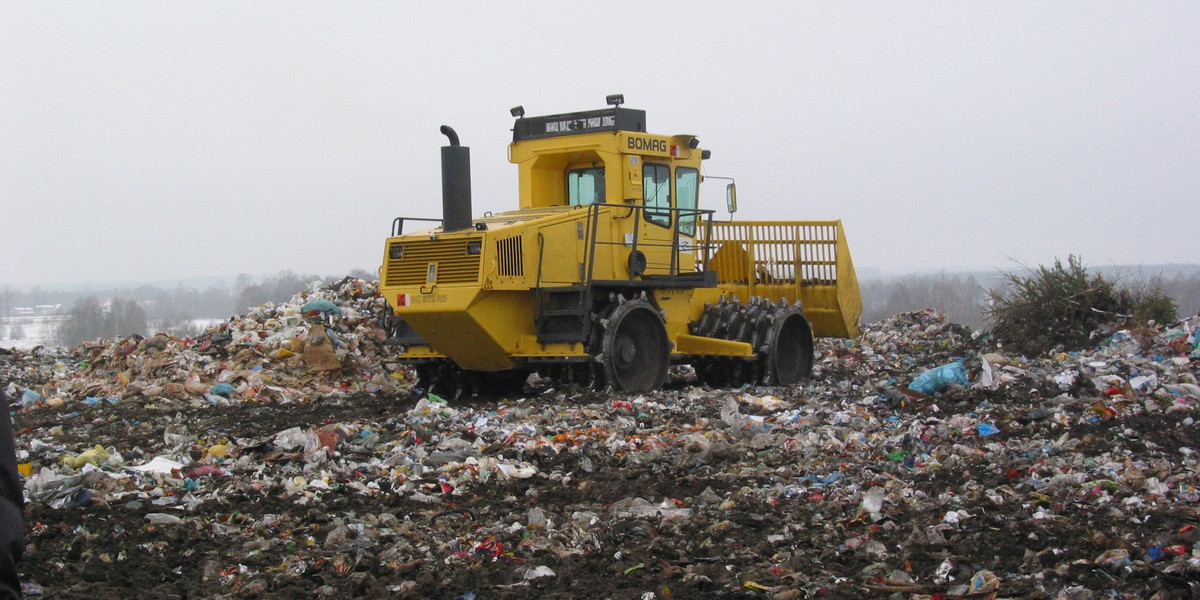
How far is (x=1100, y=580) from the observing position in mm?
4766

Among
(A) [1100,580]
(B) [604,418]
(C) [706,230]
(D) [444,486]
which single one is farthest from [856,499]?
(C) [706,230]

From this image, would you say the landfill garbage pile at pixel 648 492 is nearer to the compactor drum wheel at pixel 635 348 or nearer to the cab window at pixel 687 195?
the compactor drum wheel at pixel 635 348

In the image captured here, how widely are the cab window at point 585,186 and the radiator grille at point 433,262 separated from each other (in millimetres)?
2131

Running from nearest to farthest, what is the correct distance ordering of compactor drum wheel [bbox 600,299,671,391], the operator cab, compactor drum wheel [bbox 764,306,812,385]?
compactor drum wheel [bbox 600,299,671,391] → the operator cab → compactor drum wheel [bbox 764,306,812,385]

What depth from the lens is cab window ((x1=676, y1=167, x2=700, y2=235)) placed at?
39.7 ft

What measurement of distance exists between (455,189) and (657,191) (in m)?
2.61

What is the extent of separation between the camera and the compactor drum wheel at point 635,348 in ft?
34.2

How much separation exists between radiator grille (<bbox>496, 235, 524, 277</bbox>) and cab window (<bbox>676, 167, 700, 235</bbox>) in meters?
2.55

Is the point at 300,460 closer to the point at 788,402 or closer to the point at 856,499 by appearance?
the point at 856,499

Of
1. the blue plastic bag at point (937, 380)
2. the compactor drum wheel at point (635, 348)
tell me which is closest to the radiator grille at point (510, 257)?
the compactor drum wheel at point (635, 348)

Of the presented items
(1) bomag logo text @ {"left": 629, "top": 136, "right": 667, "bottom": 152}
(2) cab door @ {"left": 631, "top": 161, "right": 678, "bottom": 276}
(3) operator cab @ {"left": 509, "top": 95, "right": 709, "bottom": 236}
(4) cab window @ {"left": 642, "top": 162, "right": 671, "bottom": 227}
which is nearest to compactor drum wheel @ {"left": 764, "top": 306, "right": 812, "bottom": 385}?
(2) cab door @ {"left": 631, "top": 161, "right": 678, "bottom": 276}

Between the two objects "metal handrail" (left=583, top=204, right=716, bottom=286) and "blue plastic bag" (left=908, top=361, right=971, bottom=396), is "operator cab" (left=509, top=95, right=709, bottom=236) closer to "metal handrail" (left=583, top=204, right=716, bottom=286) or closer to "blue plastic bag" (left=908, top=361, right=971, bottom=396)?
"metal handrail" (left=583, top=204, right=716, bottom=286)

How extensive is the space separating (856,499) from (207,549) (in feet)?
11.0

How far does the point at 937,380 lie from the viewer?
9859mm
